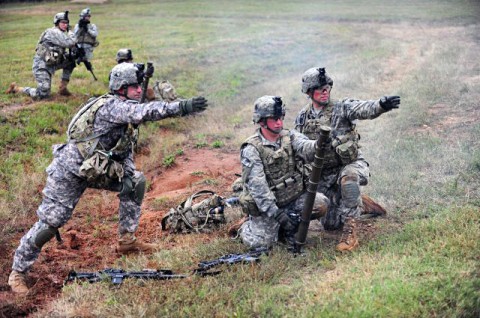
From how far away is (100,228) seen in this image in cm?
785

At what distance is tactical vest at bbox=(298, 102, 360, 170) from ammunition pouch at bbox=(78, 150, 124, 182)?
2251 mm

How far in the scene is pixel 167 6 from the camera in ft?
119

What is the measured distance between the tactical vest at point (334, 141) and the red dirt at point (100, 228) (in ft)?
5.76

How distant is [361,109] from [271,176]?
122cm

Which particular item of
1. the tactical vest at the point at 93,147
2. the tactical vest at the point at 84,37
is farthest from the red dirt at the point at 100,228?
the tactical vest at the point at 84,37

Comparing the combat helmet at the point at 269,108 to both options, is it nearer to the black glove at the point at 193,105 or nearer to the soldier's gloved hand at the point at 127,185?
the black glove at the point at 193,105

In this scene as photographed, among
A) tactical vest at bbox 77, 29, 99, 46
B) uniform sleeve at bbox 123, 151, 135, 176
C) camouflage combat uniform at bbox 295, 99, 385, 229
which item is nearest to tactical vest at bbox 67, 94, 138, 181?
uniform sleeve at bbox 123, 151, 135, 176

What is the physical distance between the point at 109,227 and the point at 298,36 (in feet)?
64.7

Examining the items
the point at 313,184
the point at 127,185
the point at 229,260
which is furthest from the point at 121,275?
the point at 313,184

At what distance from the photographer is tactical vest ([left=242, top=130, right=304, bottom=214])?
5.93 metres

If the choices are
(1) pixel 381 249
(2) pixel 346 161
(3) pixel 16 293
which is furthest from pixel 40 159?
(1) pixel 381 249

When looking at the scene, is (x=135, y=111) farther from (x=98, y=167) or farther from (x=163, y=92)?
(x=163, y=92)

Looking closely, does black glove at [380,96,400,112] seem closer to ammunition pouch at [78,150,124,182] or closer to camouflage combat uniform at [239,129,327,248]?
camouflage combat uniform at [239,129,327,248]

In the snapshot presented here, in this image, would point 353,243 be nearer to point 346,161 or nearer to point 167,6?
point 346,161
